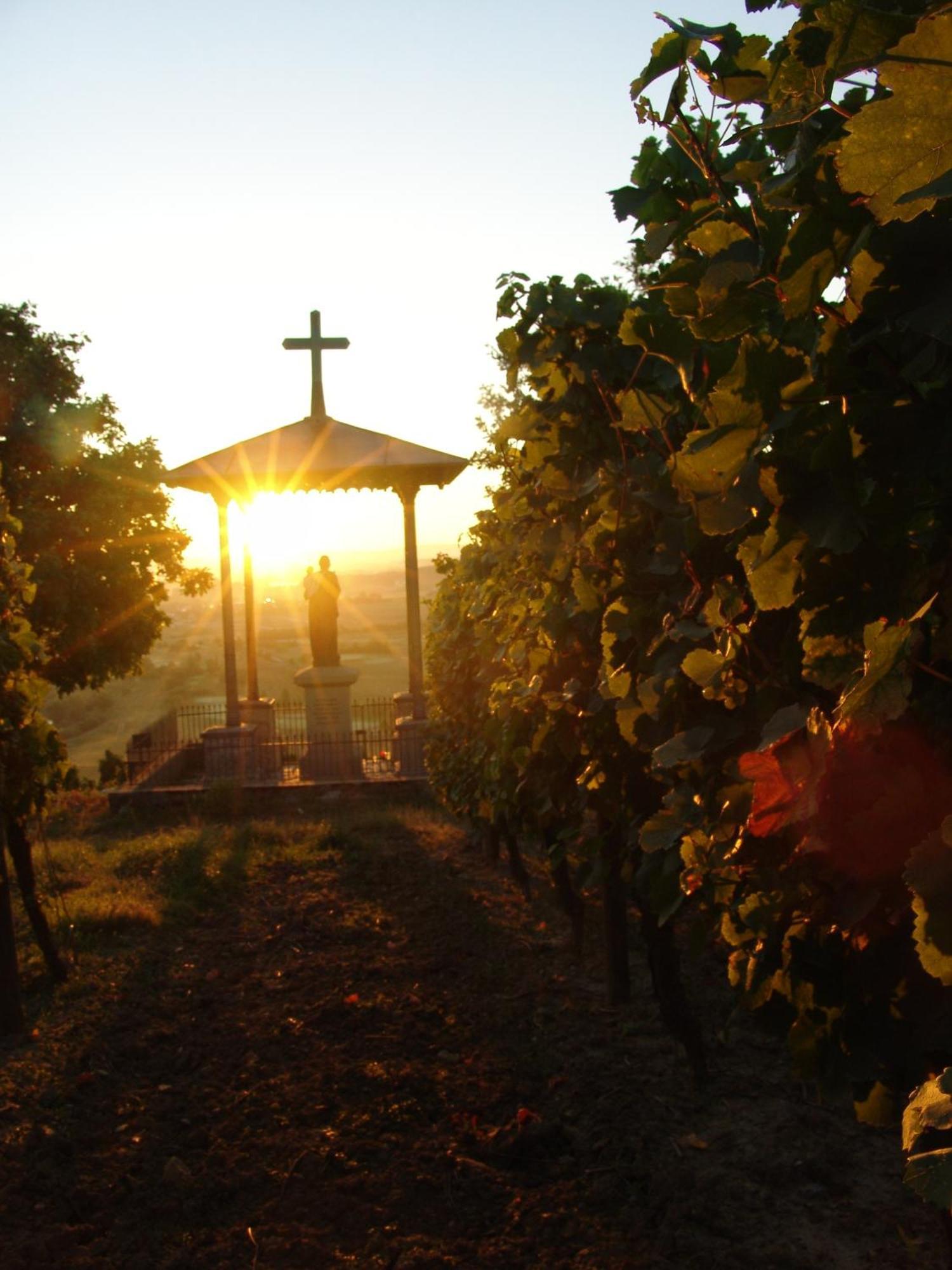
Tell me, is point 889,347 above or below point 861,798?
above

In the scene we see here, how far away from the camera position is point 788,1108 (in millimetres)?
4391

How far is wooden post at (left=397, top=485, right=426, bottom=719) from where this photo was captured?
1666cm

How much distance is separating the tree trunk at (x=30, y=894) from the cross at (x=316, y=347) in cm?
1213

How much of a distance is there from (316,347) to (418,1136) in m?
15.4

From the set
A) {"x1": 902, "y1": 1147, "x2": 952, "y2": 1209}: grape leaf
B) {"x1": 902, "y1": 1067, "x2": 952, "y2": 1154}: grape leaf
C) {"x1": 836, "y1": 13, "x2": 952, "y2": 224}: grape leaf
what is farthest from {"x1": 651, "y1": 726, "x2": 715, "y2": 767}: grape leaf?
{"x1": 836, "y1": 13, "x2": 952, "y2": 224}: grape leaf

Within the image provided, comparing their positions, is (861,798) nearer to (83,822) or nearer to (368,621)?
(83,822)

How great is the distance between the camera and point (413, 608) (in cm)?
1695

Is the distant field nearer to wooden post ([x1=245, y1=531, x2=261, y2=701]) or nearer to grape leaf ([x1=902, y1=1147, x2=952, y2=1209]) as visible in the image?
wooden post ([x1=245, y1=531, x2=261, y2=701])

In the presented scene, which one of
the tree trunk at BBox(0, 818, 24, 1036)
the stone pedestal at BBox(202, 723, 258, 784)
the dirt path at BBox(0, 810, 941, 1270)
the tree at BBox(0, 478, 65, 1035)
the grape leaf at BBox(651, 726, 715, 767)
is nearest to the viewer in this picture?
the grape leaf at BBox(651, 726, 715, 767)

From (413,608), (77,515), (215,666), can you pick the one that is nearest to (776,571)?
(413,608)

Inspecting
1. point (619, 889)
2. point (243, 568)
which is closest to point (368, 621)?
point (243, 568)

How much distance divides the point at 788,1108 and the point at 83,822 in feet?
38.6

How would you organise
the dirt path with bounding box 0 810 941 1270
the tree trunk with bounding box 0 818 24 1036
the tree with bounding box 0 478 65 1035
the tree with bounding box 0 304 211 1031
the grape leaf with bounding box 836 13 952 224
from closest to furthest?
the grape leaf with bounding box 836 13 952 224 < the dirt path with bounding box 0 810 941 1270 < the tree trunk with bounding box 0 818 24 1036 < the tree with bounding box 0 478 65 1035 < the tree with bounding box 0 304 211 1031

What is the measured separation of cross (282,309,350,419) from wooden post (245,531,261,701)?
2.47m
